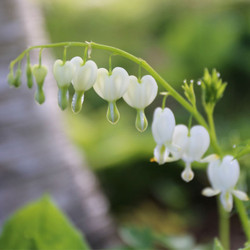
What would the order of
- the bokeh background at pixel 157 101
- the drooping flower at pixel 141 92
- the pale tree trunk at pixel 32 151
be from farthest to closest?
the bokeh background at pixel 157 101 → the pale tree trunk at pixel 32 151 → the drooping flower at pixel 141 92

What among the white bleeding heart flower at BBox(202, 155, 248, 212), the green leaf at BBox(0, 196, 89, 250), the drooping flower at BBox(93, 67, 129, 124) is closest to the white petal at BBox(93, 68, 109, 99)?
the drooping flower at BBox(93, 67, 129, 124)

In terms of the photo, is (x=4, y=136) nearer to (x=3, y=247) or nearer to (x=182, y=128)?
(x=3, y=247)

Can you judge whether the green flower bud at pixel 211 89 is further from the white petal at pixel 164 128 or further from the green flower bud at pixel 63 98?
the green flower bud at pixel 63 98

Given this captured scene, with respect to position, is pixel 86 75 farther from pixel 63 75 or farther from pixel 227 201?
pixel 227 201

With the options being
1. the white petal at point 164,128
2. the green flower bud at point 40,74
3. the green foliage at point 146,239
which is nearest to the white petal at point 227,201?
the white petal at point 164,128

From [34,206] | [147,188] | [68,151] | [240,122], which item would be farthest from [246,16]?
[34,206]

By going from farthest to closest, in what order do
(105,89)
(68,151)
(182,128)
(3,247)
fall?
(68,151), (3,247), (182,128), (105,89)
